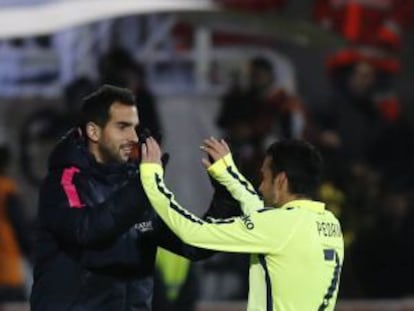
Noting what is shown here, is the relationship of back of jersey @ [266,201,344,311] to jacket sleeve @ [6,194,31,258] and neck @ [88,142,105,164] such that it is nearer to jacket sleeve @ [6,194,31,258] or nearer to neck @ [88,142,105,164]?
neck @ [88,142,105,164]

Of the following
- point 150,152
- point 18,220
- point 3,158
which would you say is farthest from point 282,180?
point 3,158

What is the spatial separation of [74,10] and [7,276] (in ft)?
6.70

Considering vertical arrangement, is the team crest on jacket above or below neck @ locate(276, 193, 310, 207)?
below

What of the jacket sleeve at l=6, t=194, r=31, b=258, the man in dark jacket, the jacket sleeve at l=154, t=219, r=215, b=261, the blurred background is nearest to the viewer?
the man in dark jacket

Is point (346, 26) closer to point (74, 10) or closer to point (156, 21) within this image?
point (156, 21)

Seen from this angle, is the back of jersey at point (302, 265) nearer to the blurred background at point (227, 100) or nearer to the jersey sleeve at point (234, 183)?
the jersey sleeve at point (234, 183)

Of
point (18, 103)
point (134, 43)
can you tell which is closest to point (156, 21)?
point (134, 43)

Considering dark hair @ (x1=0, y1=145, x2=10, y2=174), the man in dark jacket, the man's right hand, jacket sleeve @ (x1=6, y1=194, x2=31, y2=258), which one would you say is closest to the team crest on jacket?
the man in dark jacket

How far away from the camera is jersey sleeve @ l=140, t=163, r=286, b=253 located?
25.4 ft

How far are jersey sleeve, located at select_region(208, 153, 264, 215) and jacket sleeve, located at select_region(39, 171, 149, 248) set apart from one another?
17.6 inches

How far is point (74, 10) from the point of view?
13680 millimetres

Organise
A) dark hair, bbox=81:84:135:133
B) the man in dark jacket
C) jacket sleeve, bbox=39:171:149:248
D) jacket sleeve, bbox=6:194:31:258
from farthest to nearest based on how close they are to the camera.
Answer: jacket sleeve, bbox=6:194:31:258 → dark hair, bbox=81:84:135:133 → the man in dark jacket → jacket sleeve, bbox=39:171:149:248

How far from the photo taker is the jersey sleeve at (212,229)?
305 inches

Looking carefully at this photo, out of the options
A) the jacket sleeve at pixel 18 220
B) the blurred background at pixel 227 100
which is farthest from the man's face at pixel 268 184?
the jacket sleeve at pixel 18 220
